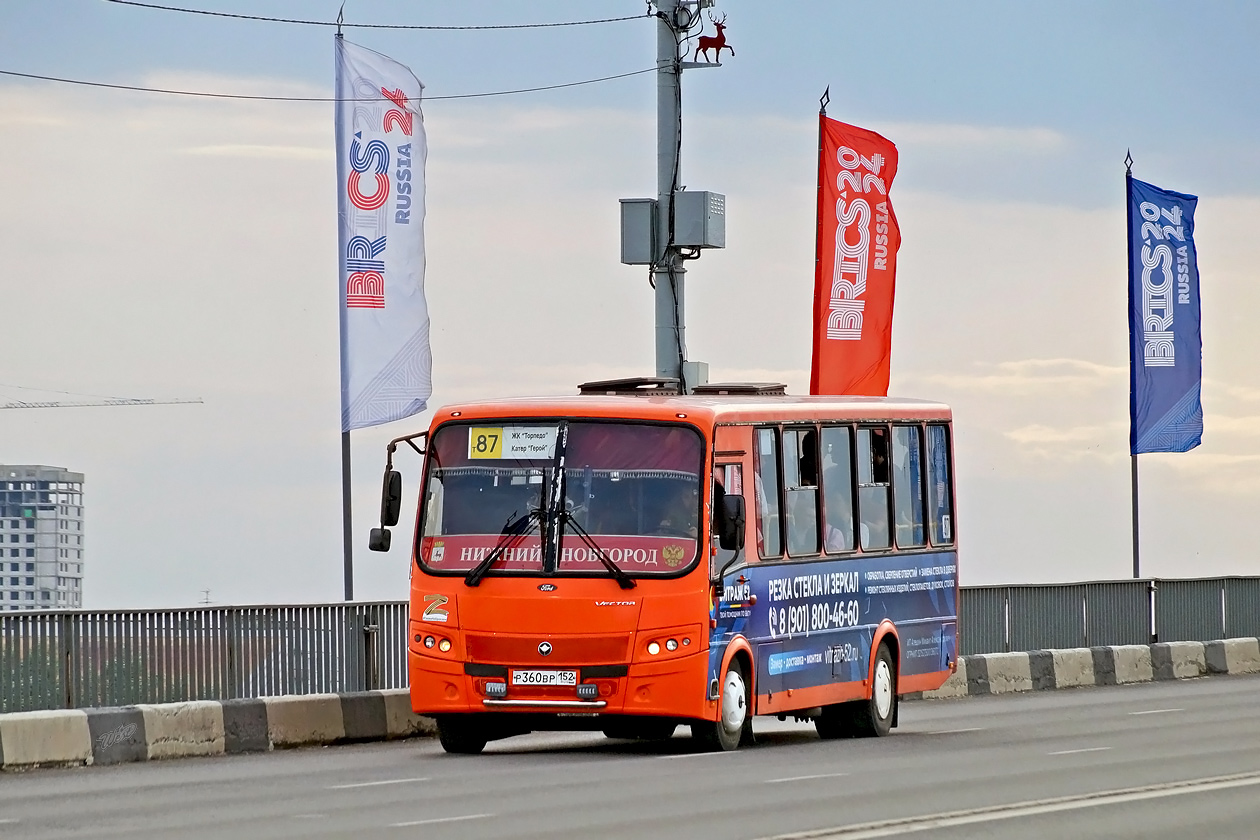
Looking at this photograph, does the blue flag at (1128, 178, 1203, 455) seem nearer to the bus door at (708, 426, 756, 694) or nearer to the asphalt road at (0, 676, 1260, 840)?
the asphalt road at (0, 676, 1260, 840)

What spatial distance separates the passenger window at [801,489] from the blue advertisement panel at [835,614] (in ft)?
0.67

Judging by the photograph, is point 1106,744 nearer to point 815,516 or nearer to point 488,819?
point 815,516

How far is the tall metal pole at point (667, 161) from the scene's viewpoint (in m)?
26.8

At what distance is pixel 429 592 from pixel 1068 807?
276 inches

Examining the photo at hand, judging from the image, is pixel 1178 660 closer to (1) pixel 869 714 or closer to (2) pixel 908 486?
(2) pixel 908 486

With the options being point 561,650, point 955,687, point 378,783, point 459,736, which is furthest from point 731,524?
point 955,687

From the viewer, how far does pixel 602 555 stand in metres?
19.0

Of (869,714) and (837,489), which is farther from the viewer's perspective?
(869,714)

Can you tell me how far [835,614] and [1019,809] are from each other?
8.02 m

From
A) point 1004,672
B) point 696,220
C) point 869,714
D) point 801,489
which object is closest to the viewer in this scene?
point 801,489

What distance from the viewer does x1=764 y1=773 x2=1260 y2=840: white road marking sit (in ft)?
40.0

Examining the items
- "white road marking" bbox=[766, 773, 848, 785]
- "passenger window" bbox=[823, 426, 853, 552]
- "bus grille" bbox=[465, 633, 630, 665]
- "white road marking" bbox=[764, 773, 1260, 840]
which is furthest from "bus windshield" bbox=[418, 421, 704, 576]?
"white road marking" bbox=[764, 773, 1260, 840]

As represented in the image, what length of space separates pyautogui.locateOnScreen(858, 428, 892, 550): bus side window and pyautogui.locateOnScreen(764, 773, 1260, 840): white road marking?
6589 mm

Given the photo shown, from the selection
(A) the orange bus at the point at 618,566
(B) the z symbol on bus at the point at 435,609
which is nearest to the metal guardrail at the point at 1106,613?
(A) the orange bus at the point at 618,566
